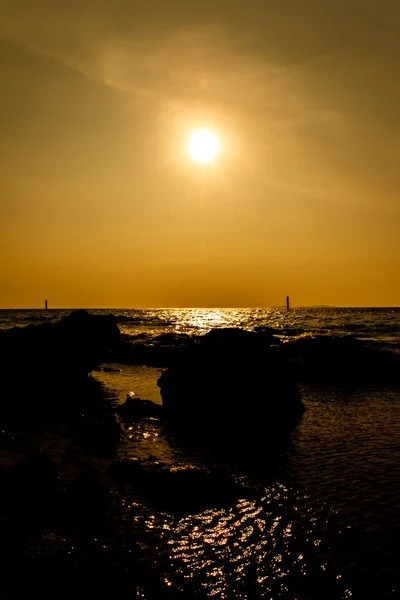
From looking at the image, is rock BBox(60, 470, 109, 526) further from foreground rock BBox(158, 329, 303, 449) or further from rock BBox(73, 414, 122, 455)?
foreground rock BBox(158, 329, 303, 449)

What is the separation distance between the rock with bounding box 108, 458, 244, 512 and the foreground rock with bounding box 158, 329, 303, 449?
5283mm

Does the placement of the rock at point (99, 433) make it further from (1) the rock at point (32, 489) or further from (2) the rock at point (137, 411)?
(1) the rock at point (32, 489)

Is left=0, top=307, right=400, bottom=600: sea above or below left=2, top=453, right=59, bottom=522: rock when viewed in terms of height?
below

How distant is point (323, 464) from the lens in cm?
1267

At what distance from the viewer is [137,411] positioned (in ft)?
62.0

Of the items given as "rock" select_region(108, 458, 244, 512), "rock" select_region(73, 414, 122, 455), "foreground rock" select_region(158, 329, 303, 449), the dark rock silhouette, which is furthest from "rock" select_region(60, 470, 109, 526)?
the dark rock silhouette

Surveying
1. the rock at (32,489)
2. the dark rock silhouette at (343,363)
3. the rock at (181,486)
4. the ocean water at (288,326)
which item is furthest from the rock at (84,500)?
the ocean water at (288,326)

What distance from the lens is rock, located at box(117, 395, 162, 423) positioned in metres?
18.5

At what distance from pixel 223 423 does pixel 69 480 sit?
7.85m

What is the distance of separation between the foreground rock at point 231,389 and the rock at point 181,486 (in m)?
5.28

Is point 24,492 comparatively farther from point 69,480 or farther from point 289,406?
point 289,406

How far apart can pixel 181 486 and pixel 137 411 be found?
8688 millimetres

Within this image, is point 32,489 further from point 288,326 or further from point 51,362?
point 288,326

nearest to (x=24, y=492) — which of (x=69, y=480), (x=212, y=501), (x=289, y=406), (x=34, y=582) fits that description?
(x=69, y=480)
